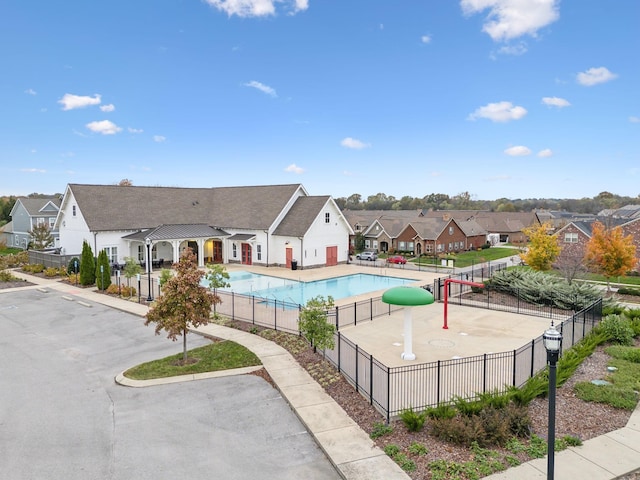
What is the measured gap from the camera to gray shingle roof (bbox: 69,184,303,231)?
124 feet

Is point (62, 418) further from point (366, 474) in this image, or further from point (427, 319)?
point (427, 319)

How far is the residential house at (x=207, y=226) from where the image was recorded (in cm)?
3725

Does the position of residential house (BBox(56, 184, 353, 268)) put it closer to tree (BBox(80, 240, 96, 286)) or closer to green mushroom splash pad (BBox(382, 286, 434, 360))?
tree (BBox(80, 240, 96, 286))

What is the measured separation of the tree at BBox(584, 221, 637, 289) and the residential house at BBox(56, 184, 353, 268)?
21062mm

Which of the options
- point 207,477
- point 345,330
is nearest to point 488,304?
point 345,330

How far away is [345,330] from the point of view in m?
18.6

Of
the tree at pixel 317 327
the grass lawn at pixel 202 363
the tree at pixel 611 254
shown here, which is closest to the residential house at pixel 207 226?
the tree at pixel 611 254

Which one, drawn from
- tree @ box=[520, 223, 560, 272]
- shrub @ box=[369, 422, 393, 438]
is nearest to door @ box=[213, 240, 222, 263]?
tree @ box=[520, 223, 560, 272]

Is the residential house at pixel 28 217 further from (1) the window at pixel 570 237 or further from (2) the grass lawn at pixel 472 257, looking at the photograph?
(1) the window at pixel 570 237

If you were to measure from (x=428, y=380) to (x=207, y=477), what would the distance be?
694 cm

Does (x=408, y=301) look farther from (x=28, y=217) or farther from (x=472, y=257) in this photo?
(x=28, y=217)

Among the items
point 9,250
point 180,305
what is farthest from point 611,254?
point 9,250

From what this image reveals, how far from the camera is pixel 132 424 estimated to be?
1034cm

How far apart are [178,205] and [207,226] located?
13.5ft
